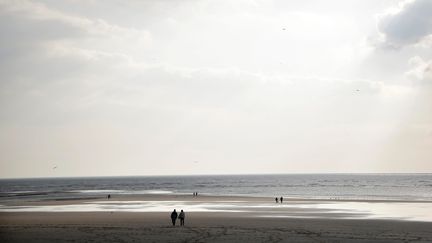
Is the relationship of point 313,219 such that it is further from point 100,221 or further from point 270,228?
point 100,221

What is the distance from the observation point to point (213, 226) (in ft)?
131

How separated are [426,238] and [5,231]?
94.2 feet

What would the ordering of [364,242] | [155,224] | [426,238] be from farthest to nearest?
[155,224] < [426,238] < [364,242]

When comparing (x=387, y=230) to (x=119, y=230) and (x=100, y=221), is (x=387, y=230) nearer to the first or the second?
(x=119, y=230)

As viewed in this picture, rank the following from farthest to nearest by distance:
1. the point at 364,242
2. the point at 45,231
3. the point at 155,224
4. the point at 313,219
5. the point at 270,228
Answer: the point at 313,219
the point at 155,224
the point at 270,228
the point at 45,231
the point at 364,242

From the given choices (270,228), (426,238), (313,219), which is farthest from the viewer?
(313,219)

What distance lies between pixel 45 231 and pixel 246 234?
14247 mm

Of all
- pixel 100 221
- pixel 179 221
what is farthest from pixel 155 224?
pixel 100 221

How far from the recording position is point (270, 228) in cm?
3875

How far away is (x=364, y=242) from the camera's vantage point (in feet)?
103

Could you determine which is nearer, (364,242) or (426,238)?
(364,242)

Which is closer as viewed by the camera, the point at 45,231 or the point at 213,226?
the point at 45,231

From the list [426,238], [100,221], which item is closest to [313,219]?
[426,238]

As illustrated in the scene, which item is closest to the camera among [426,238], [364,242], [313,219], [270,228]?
[364,242]
